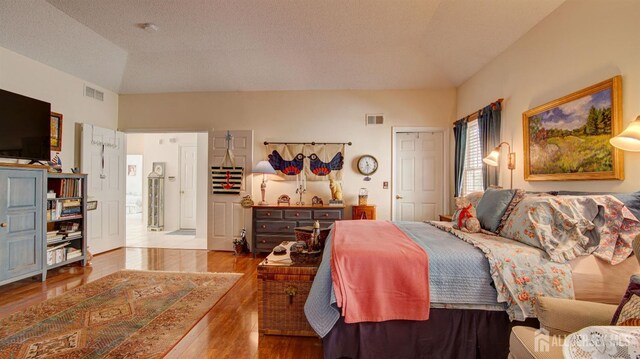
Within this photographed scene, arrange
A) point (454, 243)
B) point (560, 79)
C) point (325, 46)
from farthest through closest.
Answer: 1. point (325, 46)
2. point (560, 79)
3. point (454, 243)

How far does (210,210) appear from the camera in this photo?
4.79 meters

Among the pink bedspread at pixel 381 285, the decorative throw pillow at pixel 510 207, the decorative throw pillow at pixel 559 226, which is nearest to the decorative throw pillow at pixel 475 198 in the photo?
the decorative throw pillow at pixel 510 207

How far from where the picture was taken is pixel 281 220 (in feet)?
14.1

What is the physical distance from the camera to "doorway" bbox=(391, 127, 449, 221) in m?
4.66

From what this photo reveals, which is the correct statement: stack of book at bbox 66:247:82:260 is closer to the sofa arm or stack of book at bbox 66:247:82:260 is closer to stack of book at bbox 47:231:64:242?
stack of book at bbox 47:231:64:242

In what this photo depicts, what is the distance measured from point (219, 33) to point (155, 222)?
5.09 meters

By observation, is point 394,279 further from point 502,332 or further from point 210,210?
point 210,210

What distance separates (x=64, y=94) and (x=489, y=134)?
6.00 meters

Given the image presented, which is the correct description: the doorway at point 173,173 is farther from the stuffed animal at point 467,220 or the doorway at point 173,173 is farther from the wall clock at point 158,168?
the stuffed animal at point 467,220

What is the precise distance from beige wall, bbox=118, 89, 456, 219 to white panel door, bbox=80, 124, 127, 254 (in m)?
0.90

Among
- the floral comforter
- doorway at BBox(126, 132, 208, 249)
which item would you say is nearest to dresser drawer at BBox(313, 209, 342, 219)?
the floral comforter

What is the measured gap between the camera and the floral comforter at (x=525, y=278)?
1589mm

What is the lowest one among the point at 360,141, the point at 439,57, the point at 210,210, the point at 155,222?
the point at 155,222

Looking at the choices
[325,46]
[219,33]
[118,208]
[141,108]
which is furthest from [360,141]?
[118,208]
